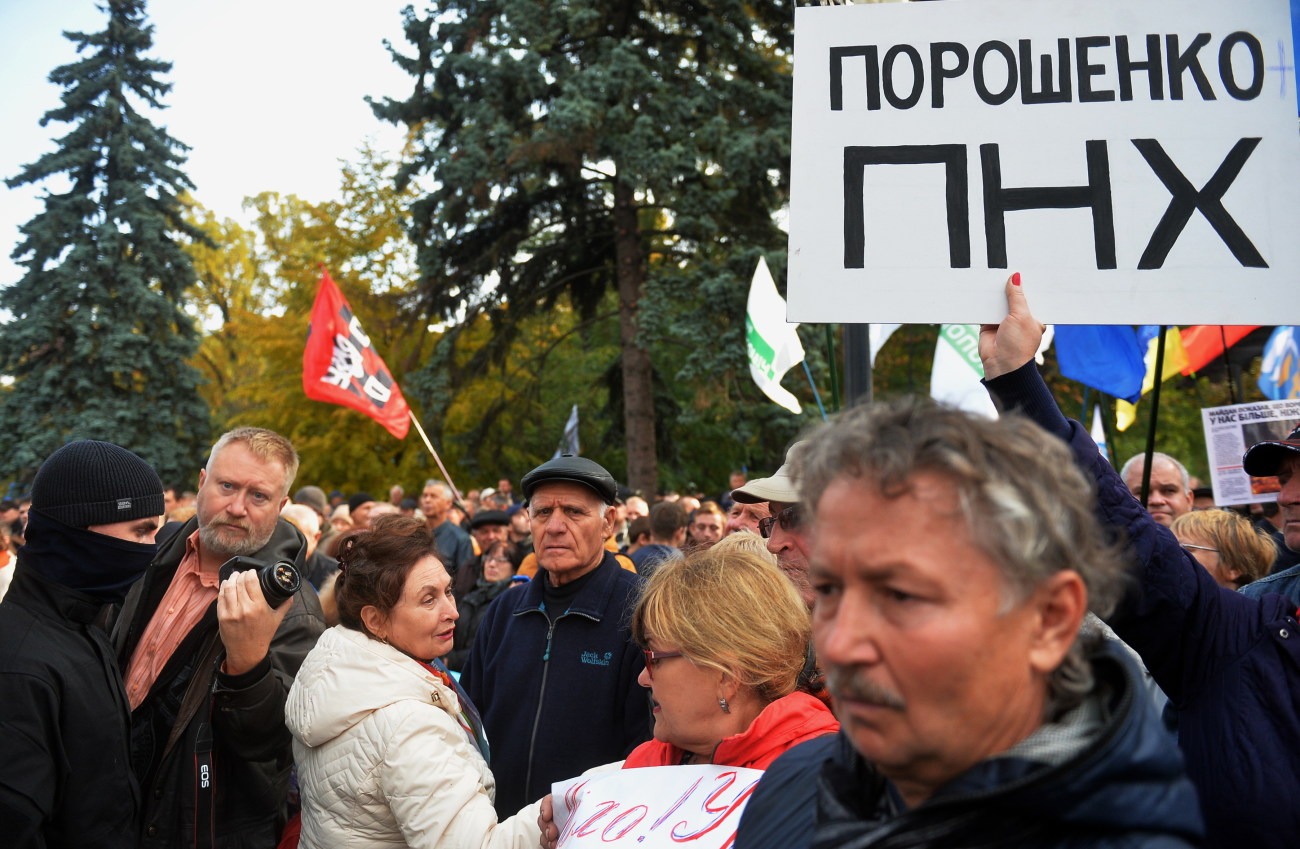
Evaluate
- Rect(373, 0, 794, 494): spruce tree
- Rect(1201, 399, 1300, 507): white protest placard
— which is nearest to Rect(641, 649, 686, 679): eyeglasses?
Rect(1201, 399, 1300, 507): white protest placard

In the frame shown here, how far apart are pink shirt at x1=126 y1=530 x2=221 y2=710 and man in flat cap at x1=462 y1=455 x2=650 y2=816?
3.30 ft

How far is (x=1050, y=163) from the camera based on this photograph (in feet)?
8.75

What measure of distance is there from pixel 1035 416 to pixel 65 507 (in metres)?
2.65

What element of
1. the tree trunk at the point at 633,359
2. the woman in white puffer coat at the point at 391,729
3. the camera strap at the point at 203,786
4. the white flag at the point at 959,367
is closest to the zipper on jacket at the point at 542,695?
the woman in white puffer coat at the point at 391,729

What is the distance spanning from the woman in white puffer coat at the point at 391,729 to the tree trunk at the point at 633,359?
14.6 m

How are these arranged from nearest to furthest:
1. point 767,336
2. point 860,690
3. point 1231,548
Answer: point 860,690 → point 1231,548 → point 767,336

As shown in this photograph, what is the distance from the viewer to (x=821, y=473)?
1.44 meters

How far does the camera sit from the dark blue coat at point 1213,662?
85.6 inches

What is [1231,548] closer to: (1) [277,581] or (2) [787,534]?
(2) [787,534]

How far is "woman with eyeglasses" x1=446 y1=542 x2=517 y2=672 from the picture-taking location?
21.5 ft

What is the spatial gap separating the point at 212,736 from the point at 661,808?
6.13 feet

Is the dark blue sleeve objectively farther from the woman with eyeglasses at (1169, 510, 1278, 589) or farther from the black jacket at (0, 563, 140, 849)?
the woman with eyeglasses at (1169, 510, 1278, 589)

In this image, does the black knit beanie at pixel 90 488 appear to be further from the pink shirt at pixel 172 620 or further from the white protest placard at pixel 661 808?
the white protest placard at pixel 661 808

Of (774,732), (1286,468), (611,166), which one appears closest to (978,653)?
(774,732)
